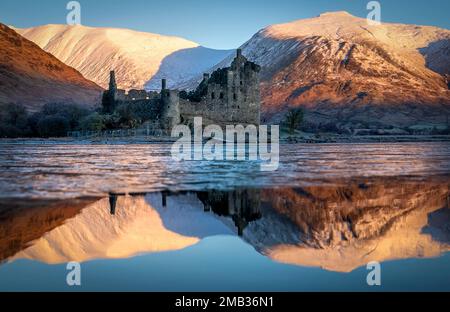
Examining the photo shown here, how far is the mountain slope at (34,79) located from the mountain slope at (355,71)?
39792mm

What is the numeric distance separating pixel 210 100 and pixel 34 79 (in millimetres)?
58823

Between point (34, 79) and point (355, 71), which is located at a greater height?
point (355, 71)

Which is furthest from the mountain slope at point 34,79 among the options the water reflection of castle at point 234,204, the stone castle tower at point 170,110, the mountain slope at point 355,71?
the water reflection of castle at point 234,204

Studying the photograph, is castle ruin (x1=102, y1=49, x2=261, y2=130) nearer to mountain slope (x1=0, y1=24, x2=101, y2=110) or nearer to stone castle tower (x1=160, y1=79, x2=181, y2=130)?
stone castle tower (x1=160, y1=79, x2=181, y2=130)

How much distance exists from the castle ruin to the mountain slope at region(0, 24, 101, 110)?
116 ft

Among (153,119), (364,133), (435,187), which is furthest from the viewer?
(364,133)

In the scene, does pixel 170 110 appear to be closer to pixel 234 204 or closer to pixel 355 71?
pixel 234 204

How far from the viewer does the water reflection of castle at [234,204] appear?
911cm

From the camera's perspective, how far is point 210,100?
64875 mm

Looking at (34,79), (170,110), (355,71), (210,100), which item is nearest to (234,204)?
(170,110)

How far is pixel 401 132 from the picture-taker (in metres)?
93.3
